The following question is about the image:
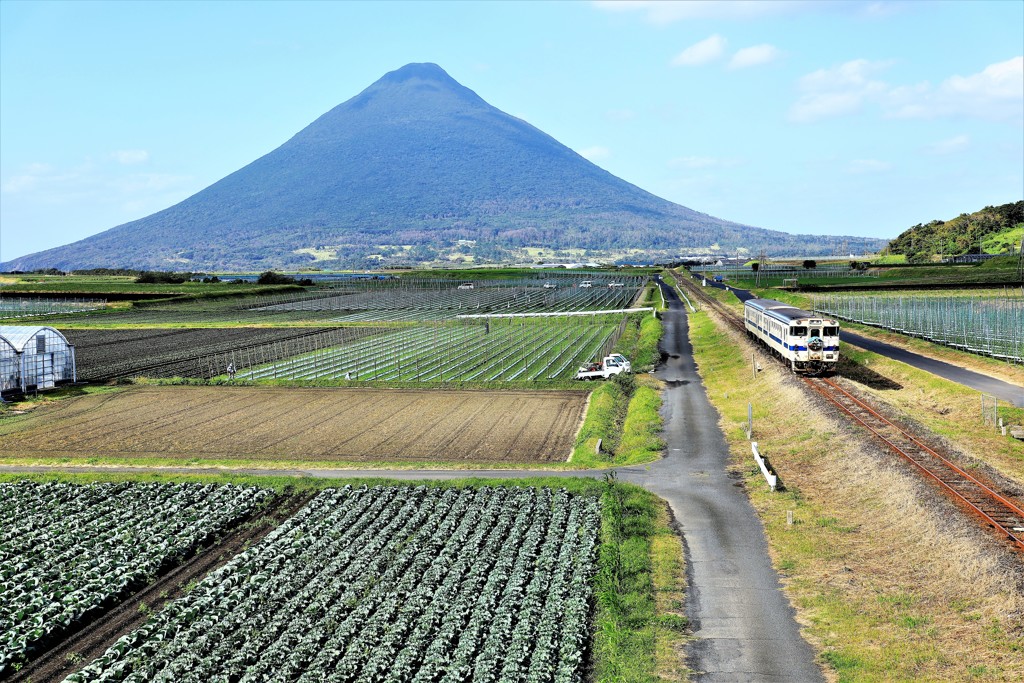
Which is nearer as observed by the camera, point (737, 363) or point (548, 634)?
point (548, 634)

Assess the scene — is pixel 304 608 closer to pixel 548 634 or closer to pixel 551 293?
pixel 548 634

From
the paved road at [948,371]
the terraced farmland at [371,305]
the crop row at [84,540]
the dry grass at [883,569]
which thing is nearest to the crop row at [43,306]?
the terraced farmland at [371,305]

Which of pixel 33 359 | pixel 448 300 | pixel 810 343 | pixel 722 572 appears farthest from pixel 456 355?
pixel 448 300

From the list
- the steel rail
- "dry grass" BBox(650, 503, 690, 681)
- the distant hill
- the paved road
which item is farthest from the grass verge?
the distant hill

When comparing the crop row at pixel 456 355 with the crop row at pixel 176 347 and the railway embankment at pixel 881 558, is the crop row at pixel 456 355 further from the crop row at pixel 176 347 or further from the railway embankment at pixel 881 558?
the railway embankment at pixel 881 558

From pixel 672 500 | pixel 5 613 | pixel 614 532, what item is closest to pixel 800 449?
pixel 672 500
